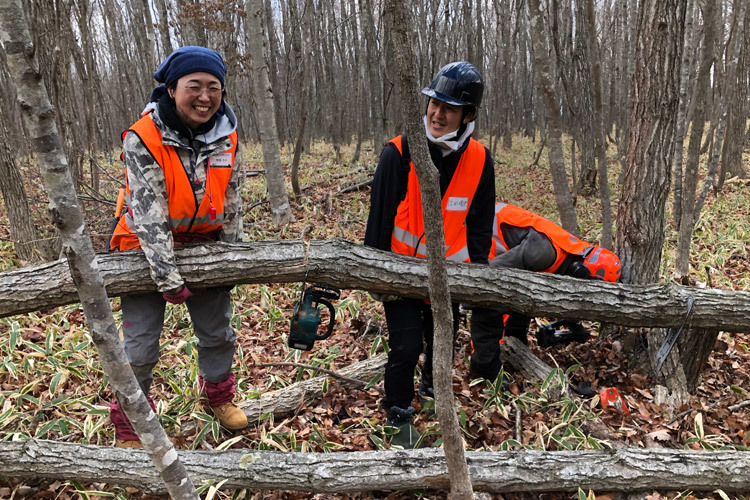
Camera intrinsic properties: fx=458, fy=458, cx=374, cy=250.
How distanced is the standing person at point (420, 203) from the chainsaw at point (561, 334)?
1.10 metres

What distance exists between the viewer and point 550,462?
2.30 metres

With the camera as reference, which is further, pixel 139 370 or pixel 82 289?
pixel 139 370

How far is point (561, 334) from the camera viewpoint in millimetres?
3594

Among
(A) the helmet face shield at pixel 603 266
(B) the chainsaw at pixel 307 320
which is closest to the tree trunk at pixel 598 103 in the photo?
(A) the helmet face shield at pixel 603 266

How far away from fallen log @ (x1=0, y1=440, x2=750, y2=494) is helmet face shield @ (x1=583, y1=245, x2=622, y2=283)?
4.22 feet

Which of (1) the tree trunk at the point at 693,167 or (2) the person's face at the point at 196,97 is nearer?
(2) the person's face at the point at 196,97

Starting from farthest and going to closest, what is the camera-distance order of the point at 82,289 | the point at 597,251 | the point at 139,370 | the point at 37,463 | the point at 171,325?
the point at 171,325 → the point at 597,251 → the point at 139,370 → the point at 37,463 → the point at 82,289

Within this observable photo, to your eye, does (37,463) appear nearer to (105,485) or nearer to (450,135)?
(105,485)

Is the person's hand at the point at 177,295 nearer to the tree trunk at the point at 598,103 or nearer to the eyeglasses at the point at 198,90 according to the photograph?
the eyeglasses at the point at 198,90

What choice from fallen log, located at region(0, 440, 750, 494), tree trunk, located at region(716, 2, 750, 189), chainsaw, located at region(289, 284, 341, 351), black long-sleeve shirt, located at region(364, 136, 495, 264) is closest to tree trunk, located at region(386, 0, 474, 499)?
fallen log, located at region(0, 440, 750, 494)

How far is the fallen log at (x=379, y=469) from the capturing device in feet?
7.27

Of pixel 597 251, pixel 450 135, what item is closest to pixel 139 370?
pixel 450 135

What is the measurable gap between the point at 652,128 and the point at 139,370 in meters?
3.58

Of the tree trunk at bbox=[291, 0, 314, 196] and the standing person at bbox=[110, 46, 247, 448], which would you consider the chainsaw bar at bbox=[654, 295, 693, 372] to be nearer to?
the standing person at bbox=[110, 46, 247, 448]
